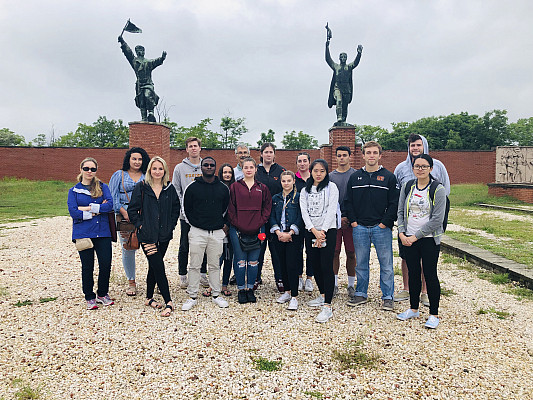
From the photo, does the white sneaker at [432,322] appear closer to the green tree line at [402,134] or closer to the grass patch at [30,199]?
the grass patch at [30,199]

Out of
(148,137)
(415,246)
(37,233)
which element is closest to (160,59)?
(148,137)

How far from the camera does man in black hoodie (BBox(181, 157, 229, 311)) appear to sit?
158 inches

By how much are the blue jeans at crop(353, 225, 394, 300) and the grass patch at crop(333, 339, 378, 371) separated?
1.07 metres

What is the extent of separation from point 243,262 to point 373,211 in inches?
63.2

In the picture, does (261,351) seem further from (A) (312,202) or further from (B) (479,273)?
(B) (479,273)

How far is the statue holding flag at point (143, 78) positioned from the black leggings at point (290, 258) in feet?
31.6

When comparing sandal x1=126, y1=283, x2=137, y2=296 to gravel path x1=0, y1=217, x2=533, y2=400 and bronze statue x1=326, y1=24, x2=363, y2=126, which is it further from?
bronze statue x1=326, y1=24, x2=363, y2=126

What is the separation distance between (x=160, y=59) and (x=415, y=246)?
10842 millimetres

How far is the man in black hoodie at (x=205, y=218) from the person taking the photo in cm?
Result: 401

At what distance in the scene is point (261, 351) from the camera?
122 inches

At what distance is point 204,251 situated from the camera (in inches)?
163

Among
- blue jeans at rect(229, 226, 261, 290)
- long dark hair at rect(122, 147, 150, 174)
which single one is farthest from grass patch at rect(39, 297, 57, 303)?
blue jeans at rect(229, 226, 261, 290)

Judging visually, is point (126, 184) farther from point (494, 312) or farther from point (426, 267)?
point (494, 312)

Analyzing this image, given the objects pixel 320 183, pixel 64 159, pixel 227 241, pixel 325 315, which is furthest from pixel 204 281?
pixel 64 159
